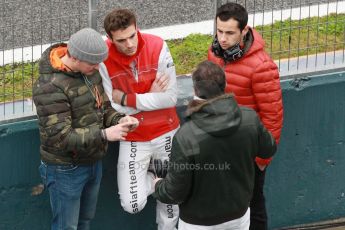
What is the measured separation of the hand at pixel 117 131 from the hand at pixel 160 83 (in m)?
0.55

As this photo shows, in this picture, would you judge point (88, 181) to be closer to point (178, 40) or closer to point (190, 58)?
point (190, 58)

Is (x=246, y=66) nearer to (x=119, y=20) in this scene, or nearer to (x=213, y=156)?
(x=119, y=20)

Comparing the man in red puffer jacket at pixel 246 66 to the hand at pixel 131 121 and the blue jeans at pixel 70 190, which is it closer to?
the hand at pixel 131 121

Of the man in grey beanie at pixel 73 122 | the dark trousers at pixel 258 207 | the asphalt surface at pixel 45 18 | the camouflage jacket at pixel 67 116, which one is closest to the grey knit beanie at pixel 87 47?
the man in grey beanie at pixel 73 122

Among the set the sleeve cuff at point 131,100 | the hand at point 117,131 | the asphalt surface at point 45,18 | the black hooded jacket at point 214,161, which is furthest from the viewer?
the asphalt surface at point 45,18

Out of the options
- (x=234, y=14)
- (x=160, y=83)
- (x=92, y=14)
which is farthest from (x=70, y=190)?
(x=234, y=14)

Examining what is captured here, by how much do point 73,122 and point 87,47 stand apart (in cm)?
58

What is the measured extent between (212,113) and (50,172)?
1.45 m

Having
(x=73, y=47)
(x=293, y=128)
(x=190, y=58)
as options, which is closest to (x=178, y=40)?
(x=190, y=58)

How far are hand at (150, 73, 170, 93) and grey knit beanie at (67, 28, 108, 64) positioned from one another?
687 mm

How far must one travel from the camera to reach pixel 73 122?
676 cm

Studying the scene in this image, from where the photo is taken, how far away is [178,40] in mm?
9516

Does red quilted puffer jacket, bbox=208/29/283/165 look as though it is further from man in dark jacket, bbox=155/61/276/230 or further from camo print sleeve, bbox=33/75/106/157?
camo print sleeve, bbox=33/75/106/157

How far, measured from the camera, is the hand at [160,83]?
717 cm
